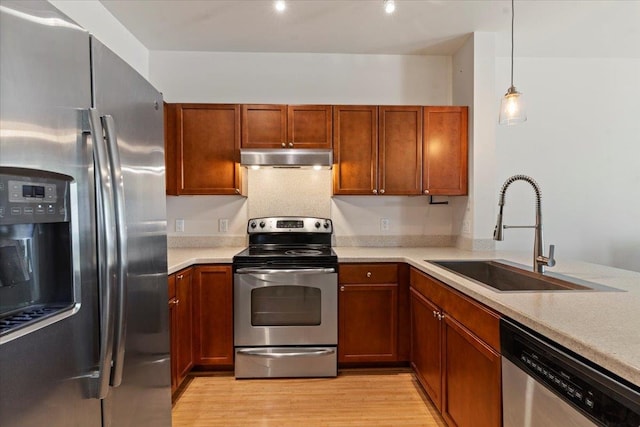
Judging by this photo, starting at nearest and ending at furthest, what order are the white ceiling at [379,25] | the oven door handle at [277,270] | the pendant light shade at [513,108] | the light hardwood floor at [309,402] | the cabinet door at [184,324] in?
the pendant light shade at [513,108] → the light hardwood floor at [309,402] → the cabinet door at [184,324] → the white ceiling at [379,25] → the oven door handle at [277,270]

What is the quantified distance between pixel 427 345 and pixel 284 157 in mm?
1688

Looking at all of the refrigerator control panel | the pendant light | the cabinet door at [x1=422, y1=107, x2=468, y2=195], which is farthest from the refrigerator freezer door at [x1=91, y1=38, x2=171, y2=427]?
the cabinet door at [x1=422, y1=107, x2=468, y2=195]

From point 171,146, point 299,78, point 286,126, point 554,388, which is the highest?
point 299,78

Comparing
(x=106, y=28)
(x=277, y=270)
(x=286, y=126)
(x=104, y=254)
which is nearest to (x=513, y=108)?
(x=286, y=126)

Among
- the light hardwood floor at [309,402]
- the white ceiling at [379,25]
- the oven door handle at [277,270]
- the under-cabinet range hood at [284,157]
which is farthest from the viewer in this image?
the under-cabinet range hood at [284,157]

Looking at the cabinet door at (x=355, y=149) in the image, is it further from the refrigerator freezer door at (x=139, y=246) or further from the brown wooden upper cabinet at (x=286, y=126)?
the refrigerator freezer door at (x=139, y=246)

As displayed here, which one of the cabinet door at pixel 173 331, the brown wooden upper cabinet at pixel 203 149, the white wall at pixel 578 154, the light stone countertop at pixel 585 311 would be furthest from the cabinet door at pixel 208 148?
the white wall at pixel 578 154

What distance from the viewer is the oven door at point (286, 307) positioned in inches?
95.3

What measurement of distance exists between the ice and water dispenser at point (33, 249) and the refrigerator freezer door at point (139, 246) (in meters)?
0.15

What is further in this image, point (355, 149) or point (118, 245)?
point (355, 149)

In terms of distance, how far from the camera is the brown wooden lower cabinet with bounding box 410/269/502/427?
133 cm

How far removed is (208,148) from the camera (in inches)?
106

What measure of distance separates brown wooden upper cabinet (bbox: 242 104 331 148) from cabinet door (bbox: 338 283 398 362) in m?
1.23

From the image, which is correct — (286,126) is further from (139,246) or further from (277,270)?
(139,246)
